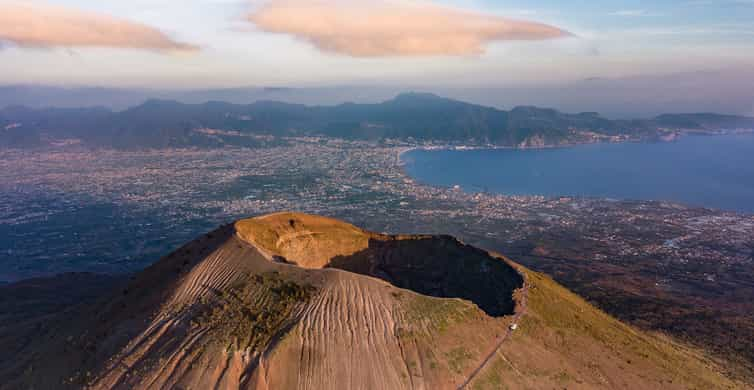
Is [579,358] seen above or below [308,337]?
below

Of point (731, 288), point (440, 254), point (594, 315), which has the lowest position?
point (731, 288)

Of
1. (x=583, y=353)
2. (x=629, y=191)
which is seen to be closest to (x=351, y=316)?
(x=583, y=353)

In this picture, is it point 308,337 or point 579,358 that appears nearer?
point 308,337

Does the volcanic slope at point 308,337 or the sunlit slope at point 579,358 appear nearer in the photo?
the volcanic slope at point 308,337

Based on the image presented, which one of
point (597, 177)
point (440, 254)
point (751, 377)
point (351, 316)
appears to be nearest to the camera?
point (351, 316)

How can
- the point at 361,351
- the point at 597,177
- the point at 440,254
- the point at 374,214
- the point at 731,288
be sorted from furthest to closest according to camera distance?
1. the point at 597,177
2. the point at 374,214
3. the point at 731,288
4. the point at 440,254
5. the point at 361,351

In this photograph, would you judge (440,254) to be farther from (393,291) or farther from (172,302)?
(172,302)

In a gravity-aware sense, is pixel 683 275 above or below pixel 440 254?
below

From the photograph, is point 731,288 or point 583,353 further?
point 731,288
